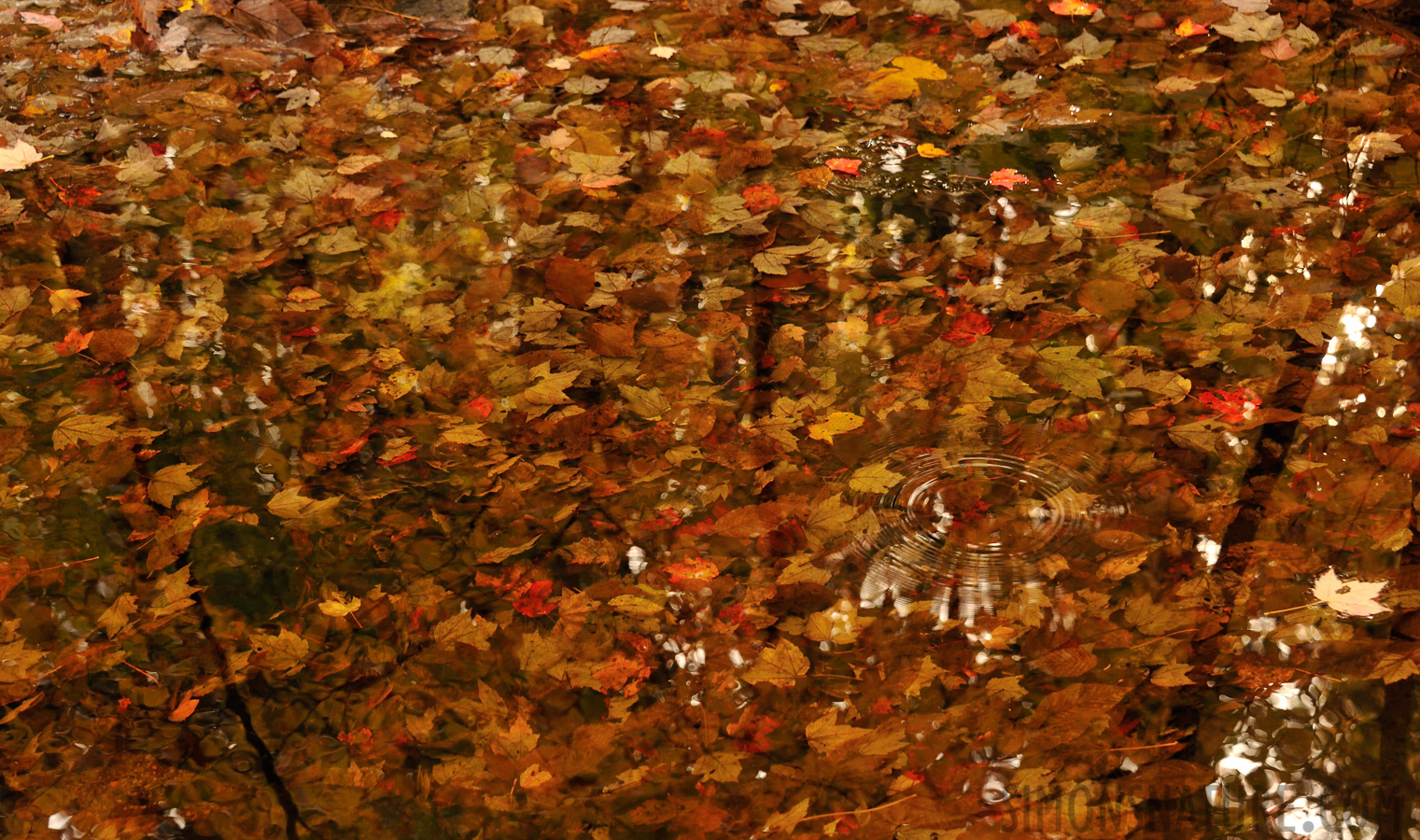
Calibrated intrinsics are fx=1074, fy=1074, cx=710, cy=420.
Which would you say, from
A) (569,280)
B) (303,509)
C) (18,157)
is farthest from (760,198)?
(18,157)

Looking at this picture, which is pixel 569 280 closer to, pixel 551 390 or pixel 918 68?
pixel 551 390

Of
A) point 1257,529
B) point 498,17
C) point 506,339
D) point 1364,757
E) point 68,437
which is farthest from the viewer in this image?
point 498,17

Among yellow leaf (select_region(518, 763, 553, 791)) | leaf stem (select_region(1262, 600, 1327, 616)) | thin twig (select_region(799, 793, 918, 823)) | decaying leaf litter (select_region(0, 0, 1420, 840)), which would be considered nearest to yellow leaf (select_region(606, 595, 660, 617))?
decaying leaf litter (select_region(0, 0, 1420, 840))

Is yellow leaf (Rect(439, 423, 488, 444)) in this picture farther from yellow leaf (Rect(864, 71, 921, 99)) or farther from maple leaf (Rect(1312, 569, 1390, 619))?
yellow leaf (Rect(864, 71, 921, 99))

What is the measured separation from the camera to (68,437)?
2.54 metres

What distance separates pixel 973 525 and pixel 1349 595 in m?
0.71

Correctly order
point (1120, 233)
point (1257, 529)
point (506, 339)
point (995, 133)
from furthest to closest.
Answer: point (995, 133), point (1120, 233), point (506, 339), point (1257, 529)

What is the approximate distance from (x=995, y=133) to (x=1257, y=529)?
1642mm

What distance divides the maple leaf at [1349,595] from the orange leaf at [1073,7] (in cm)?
256

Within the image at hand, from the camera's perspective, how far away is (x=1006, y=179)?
317 centimetres

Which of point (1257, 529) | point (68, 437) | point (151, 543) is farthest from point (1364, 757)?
point (68, 437)

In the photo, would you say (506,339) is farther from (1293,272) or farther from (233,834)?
(1293,272)

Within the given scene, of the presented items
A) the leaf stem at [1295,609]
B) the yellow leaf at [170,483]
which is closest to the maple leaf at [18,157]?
the yellow leaf at [170,483]

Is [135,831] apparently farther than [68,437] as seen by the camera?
No
